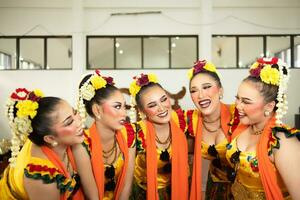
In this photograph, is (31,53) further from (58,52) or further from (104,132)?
(104,132)

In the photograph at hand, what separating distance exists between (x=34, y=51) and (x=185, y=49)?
454 cm

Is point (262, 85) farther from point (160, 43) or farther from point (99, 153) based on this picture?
point (160, 43)

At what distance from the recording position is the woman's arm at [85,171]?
8.00ft

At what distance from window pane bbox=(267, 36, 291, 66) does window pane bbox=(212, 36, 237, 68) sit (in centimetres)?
108

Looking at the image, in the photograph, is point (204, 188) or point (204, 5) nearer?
point (204, 188)

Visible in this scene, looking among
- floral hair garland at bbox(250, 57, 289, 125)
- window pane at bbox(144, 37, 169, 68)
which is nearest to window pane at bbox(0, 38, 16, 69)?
window pane at bbox(144, 37, 169, 68)

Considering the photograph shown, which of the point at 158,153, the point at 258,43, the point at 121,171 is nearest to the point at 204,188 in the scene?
the point at 158,153

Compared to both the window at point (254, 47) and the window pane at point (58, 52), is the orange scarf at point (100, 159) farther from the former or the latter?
the window at point (254, 47)

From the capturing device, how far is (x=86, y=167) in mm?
2459

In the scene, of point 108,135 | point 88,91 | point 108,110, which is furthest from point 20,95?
point 108,135

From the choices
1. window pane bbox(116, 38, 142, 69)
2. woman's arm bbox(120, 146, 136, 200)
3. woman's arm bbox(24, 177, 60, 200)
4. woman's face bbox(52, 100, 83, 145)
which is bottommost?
woman's arm bbox(120, 146, 136, 200)

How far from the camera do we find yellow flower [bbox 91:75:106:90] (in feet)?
8.77

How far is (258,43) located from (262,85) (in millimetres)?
7934

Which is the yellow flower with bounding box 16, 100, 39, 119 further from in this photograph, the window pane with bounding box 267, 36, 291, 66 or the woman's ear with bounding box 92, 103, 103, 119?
the window pane with bounding box 267, 36, 291, 66
